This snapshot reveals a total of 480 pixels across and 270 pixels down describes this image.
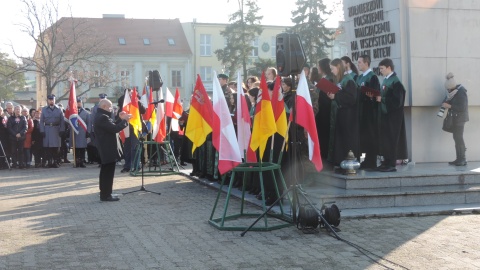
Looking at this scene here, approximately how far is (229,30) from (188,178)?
41150 millimetres

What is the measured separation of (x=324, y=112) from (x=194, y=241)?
455 cm

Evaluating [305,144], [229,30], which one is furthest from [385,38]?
[229,30]

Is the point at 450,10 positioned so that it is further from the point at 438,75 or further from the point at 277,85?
the point at 277,85

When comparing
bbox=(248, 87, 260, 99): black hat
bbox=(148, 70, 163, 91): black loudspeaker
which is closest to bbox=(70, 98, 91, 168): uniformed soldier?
bbox=(148, 70, 163, 91): black loudspeaker

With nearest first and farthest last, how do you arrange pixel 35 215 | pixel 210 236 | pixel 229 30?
1. pixel 210 236
2. pixel 35 215
3. pixel 229 30

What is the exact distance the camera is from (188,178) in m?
16.3

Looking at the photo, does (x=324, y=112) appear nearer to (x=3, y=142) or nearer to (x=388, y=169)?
(x=388, y=169)

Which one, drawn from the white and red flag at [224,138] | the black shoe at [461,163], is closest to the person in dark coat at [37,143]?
the black shoe at [461,163]

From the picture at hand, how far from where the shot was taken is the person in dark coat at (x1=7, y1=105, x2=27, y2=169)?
787 inches

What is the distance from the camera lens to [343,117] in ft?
38.3

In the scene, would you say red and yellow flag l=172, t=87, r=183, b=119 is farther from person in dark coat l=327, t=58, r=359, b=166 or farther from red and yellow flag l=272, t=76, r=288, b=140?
red and yellow flag l=272, t=76, r=288, b=140

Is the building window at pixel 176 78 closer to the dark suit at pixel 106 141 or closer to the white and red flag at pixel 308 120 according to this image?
the dark suit at pixel 106 141

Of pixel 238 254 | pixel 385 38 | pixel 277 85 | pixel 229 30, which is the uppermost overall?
pixel 229 30

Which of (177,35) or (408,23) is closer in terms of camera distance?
(408,23)
